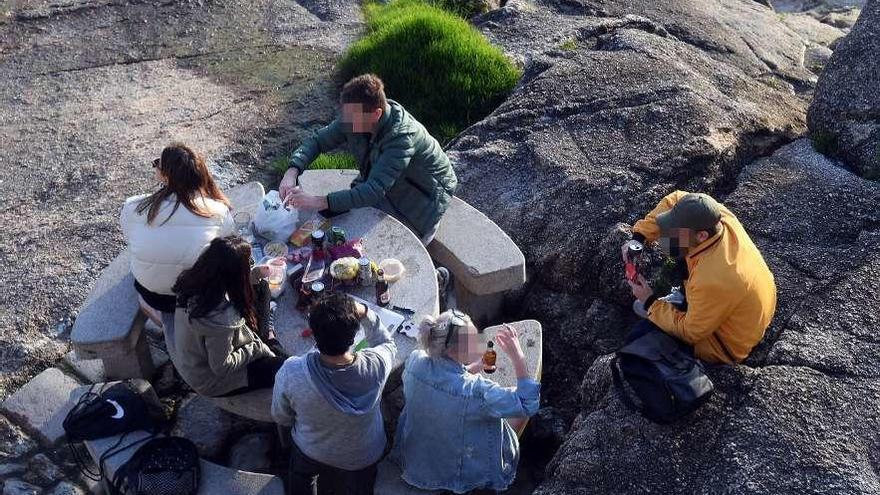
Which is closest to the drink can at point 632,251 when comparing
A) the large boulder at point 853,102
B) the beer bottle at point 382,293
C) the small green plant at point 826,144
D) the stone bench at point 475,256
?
the stone bench at point 475,256

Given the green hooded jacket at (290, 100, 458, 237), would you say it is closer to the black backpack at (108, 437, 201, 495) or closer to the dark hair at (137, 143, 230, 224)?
the dark hair at (137, 143, 230, 224)

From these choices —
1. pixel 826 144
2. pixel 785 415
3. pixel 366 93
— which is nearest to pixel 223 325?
pixel 366 93

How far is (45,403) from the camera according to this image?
534 cm

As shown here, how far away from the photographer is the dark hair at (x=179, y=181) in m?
4.80

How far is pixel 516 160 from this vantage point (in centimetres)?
691

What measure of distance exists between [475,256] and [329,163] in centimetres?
205

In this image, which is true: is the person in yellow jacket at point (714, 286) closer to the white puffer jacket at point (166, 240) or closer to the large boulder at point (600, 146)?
the large boulder at point (600, 146)

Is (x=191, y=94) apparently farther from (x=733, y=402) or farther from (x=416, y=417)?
(x=733, y=402)

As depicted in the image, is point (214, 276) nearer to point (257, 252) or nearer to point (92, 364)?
point (257, 252)

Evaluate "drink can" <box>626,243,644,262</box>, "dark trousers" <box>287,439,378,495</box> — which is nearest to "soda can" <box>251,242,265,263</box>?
"dark trousers" <box>287,439,378,495</box>

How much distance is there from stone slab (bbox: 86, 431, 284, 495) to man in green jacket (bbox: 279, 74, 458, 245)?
1887mm

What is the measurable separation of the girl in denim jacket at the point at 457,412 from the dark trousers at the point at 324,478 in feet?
0.71

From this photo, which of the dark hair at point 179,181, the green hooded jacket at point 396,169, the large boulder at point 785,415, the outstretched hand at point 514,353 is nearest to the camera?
the large boulder at point 785,415

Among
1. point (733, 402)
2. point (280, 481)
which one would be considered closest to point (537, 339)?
point (733, 402)
